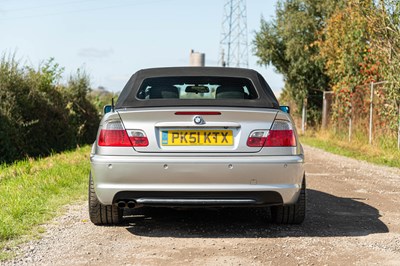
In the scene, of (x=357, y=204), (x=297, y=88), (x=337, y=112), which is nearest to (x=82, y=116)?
(x=337, y=112)

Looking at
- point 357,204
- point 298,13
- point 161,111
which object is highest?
point 298,13

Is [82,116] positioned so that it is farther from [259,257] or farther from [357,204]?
[259,257]

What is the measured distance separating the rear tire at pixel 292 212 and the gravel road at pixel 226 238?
3.2 inches

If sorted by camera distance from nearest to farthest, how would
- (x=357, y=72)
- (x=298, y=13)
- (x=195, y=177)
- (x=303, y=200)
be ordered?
(x=195, y=177)
(x=303, y=200)
(x=357, y=72)
(x=298, y=13)

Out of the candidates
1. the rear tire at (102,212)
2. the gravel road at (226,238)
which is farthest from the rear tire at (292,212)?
the rear tire at (102,212)

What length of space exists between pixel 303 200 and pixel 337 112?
55.9 feet

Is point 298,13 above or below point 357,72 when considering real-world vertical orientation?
above

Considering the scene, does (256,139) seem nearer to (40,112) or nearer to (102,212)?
(102,212)

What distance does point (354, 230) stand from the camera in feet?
19.5

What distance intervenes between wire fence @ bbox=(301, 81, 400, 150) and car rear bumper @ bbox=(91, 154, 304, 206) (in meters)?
10.8

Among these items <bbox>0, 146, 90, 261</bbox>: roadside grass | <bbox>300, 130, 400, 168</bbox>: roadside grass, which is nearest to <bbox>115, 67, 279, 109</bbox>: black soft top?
<bbox>0, 146, 90, 261</bbox>: roadside grass

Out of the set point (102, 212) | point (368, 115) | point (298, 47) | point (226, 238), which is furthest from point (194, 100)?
point (298, 47)

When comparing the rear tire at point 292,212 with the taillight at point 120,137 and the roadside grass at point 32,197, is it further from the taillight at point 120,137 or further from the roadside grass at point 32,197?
the roadside grass at point 32,197

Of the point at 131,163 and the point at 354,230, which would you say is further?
the point at 354,230
